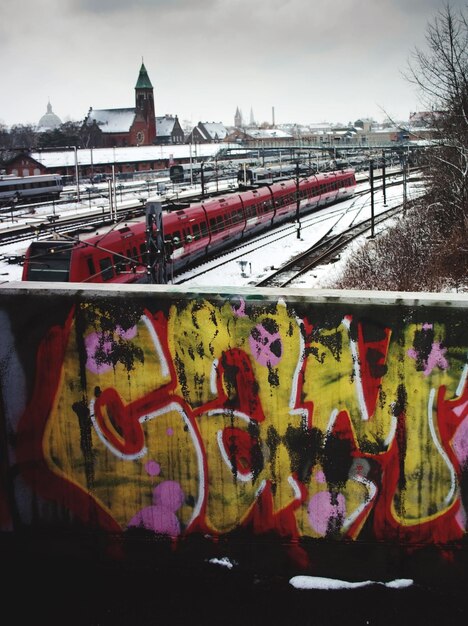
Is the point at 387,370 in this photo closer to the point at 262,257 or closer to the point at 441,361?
the point at 441,361

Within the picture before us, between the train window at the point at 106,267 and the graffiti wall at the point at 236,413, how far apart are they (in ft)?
49.6

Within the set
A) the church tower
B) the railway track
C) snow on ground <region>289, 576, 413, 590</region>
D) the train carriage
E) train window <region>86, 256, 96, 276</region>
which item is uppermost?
the church tower

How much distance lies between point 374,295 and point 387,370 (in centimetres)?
50

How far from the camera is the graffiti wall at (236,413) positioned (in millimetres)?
3984

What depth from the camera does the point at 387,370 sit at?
3994 millimetres

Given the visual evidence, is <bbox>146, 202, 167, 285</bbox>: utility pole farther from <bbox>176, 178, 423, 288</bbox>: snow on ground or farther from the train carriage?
the train carriage

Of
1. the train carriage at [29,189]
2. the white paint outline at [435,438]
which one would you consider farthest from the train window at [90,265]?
the train carriage at [29,189]

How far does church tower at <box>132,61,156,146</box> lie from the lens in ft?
396

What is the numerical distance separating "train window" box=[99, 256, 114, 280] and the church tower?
105620mm

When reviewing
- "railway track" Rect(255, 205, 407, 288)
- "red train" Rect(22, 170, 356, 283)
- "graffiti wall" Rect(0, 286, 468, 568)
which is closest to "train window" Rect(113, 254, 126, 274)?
"red train" Rect(22, 170, 356, 283)

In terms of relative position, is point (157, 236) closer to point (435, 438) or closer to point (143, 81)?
point (435, 438)

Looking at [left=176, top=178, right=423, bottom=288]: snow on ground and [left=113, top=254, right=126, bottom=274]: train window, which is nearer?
[left=113, top=254, right=126, bottom=274]: train window

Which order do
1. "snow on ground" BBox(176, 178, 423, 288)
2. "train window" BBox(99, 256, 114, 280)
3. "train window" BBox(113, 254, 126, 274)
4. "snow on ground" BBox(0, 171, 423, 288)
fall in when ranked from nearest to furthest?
1. "train window" BBox(99, 256, 114, 280)
2. "train window" BBox(113, 254, 126, 274)
3. "snow on ground" BBox(176, 178, 423, 288)
4. "snow on ground" BBox(0, 171, 423, 288)

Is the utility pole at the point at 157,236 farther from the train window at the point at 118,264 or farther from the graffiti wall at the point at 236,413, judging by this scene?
the graffiti wall at the point at 236,413
